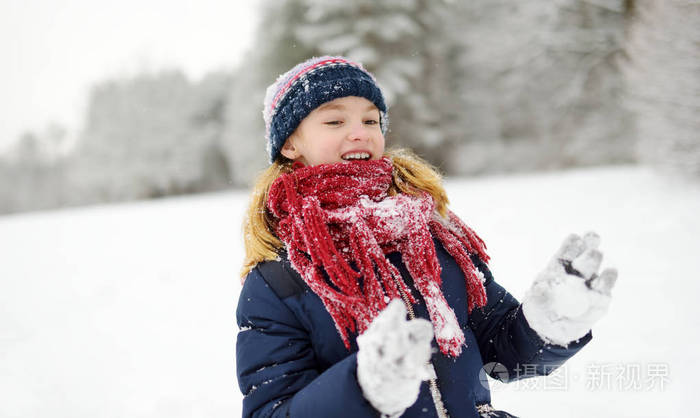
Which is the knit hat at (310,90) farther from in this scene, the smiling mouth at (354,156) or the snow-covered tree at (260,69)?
the snow-covered tree at (260,69)

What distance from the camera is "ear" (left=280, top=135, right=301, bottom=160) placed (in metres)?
1.49

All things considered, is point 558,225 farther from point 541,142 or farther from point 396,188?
point 541,142

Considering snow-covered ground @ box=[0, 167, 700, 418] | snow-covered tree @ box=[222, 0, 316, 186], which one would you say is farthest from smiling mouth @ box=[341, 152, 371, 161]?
snow-covered tree @ box=[222, 0, 316, 186]

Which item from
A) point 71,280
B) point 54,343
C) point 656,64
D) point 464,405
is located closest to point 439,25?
point 656,64

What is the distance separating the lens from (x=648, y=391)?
2.37 metres

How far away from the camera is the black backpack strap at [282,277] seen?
1.21m

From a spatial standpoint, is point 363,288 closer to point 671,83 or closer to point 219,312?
point 219,312

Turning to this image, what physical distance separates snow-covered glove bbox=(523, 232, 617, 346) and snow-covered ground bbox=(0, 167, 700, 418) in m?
1.46

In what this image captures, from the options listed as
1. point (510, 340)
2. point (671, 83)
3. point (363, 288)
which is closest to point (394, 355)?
point (363, 288)

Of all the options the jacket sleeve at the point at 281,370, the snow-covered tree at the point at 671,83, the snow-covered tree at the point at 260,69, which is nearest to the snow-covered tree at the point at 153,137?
the snow-covered tree at the point at 260,69

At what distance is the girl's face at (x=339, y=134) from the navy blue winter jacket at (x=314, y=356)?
353 mm

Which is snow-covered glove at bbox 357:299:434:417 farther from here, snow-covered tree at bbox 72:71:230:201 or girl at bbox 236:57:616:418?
snow-covered tree at bbox 72:71:230:201

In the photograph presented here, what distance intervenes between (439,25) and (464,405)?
14.0 meters

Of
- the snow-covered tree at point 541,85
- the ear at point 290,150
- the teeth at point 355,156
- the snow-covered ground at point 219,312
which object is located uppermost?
the snow-covered tree at point 541,85
